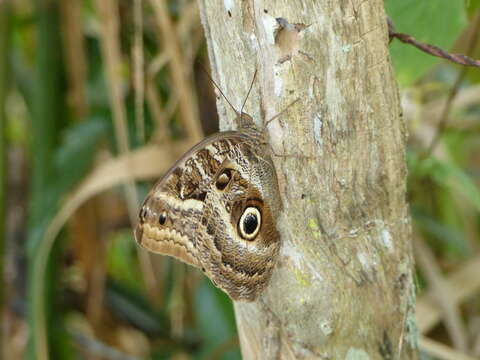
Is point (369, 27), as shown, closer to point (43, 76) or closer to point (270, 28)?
point (270, 28)

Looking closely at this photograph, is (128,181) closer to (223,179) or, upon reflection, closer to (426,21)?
(223,179)

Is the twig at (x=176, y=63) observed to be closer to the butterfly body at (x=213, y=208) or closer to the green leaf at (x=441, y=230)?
the butterfly body at (x=213, y=208)

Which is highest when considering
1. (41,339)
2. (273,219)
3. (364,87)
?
(364,87)

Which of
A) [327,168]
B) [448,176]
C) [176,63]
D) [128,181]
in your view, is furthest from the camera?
[128,181]

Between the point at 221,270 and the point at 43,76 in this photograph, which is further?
the point at 43,76

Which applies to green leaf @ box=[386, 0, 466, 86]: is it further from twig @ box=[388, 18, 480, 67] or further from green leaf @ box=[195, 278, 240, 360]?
green leaf @ box=[195, 278, 240, 360]

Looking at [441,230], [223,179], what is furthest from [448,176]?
[441,230]

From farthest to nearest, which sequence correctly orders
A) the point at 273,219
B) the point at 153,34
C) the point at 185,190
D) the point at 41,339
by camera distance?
the point at 153,34 → the point at 41,339 → the point at 185,190 → the point at 273,219

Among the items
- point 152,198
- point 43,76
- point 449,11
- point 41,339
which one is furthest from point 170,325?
point 449,11
